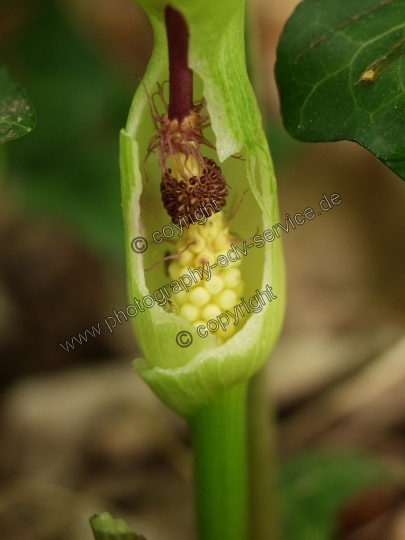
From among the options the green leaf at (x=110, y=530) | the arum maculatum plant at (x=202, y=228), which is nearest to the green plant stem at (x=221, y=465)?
the arum maculatum plant at (x=202, y=228)

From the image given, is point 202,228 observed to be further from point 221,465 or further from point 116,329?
point 116,329

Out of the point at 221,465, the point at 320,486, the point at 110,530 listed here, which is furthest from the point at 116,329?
the point at 110,530

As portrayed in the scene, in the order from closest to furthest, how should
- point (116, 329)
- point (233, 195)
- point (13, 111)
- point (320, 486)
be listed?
point (13, 111)
point (233, 195)
point (320, 486)
point (116, 329)

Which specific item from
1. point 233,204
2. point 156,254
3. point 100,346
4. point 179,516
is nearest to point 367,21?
point 233,204

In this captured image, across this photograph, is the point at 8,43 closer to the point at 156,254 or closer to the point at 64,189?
the point at 64,189

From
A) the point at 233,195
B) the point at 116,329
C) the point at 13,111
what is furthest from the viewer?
the point at 116,329

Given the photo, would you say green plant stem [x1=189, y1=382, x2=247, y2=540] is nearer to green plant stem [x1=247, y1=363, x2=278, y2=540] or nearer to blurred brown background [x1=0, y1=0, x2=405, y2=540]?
green plant stem [x1=247, y1=363, x2=278, y2=540]

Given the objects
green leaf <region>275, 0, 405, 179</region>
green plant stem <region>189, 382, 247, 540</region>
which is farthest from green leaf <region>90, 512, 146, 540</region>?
green leaf <region>275, 0, 405, 179</region>
